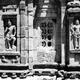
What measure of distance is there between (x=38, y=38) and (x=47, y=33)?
0.50 m

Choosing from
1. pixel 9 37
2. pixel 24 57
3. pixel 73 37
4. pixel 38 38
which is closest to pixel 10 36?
pixel 9 37

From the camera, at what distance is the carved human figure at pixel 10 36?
8961 millimetres

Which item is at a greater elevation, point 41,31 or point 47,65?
point 41,31

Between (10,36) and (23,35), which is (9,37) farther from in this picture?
(23,35)

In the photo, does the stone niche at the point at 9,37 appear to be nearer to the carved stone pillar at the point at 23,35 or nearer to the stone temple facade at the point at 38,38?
the stone temple facade at the point at 38,38

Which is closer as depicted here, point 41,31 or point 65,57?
point 65,57

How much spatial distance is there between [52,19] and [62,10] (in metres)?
0.71

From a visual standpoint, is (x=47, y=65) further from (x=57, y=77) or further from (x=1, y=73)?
(x=1, y=73)

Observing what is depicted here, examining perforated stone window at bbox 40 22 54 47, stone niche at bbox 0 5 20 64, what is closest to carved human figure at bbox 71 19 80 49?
perforated stone window at bbox 40 22 54 47

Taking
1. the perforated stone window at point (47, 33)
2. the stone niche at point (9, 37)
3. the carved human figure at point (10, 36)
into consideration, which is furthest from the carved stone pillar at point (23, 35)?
the perforated stone window at point (47, 33)

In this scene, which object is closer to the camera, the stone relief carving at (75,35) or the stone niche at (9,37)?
the stone relief carving at (75,35)

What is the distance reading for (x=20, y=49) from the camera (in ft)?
29.3

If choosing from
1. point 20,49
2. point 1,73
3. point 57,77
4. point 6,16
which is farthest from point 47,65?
point 6,16

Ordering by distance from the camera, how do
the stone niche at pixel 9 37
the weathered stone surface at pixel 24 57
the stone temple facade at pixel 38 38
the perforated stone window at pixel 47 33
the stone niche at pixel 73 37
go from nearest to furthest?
the stone niche at pixel 73 37
the stone temple facade at pixel 38 38
the weathered stone surface at pixel 24 57
the stone niche at pixel 9 37
the perforated stone window at pixel 47 33
